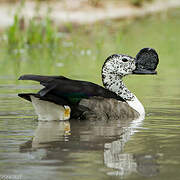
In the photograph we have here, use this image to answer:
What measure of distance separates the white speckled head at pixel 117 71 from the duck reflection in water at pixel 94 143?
0.75m

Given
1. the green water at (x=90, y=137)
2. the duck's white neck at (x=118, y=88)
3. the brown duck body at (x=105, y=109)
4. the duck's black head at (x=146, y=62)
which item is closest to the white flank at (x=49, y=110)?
the green water at (x=90, y=137)

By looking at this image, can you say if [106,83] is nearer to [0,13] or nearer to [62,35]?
[62,35]

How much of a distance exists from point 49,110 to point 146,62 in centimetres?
172

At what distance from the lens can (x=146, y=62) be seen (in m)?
9.26

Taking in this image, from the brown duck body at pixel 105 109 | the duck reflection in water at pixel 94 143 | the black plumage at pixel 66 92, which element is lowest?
the duck reflection in water at pixel 94 143

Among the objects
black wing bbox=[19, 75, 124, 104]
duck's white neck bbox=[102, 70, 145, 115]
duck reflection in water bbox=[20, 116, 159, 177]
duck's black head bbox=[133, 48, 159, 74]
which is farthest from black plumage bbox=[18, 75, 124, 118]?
duck's black head bbox=[133, 48, 159, 74]

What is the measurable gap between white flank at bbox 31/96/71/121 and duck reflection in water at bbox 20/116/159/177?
0.27 feet

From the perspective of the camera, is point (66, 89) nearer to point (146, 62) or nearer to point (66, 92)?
point (66, 92)

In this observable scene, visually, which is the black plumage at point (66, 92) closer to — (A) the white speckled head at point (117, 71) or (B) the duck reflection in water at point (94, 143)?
(B) the duck reflection in water at point (94, 143)

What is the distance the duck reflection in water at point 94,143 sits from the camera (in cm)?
594

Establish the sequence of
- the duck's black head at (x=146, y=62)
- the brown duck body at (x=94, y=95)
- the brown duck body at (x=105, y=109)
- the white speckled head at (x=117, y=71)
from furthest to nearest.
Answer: the white speckled head at (x=117, y=71) → the duck's black head at (x=146, y=62) → the brown duck body at (x=105, y=109) → the brown duck body at (x=94, y=95)

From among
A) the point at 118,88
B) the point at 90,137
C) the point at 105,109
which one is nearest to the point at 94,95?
the point at 105,109

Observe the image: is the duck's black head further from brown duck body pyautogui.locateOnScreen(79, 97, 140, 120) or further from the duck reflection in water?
the duck reflection in water

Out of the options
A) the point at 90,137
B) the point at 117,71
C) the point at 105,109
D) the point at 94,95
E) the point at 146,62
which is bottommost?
the point at 90,137
